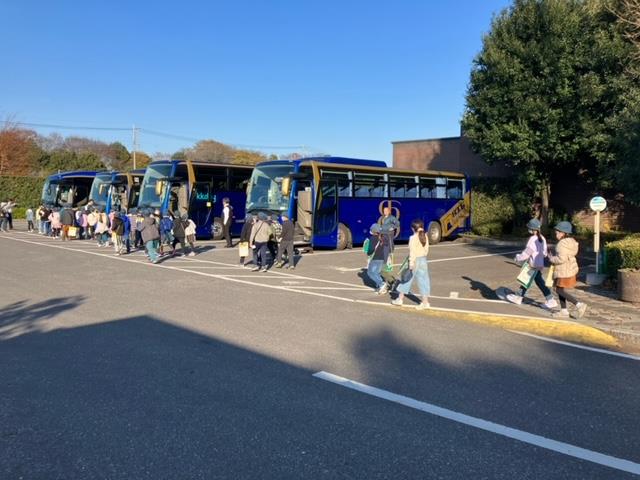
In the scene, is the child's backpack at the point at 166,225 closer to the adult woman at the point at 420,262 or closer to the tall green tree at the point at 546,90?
the adult woman at the point at 420,262

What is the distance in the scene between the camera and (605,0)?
15.5m

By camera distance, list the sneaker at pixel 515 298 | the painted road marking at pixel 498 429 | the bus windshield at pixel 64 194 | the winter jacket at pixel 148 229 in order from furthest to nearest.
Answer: the bus windshield at pixel 64 194, the winter jacket at pixel 148 229, the sneaker at pixel 515 298, the painted road marking at pixel 498 429

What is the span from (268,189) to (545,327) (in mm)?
12541

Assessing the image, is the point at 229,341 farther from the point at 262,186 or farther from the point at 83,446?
the point at 262,186

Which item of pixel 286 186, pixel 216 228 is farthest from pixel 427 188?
pixel 216 228

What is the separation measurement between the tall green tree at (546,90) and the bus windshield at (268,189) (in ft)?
29.7

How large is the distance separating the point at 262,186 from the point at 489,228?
38.2 ft

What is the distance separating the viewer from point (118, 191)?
25984 mm

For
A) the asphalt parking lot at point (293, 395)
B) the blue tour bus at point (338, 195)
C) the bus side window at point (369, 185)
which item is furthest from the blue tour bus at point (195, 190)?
the asphalt parking lot at point (293, 395)

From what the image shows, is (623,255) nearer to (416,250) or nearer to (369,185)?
(416,250)

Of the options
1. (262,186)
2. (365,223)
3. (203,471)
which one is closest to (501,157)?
(365,223)

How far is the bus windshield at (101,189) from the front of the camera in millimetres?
27094

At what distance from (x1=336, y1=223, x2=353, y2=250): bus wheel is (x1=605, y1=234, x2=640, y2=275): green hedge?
368 inches

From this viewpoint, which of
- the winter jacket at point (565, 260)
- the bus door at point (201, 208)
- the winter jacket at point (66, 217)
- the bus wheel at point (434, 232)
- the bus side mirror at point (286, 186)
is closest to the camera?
the winter jacket at point (565, 260)
